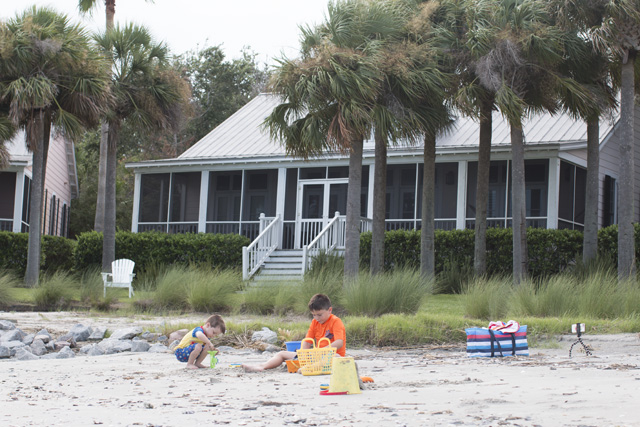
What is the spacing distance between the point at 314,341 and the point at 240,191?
1786cm

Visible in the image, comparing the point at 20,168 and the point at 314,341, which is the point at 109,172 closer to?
the point at 20,168

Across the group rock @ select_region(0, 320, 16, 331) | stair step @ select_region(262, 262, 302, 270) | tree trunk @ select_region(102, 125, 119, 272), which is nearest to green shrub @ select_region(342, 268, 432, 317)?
rock @ select_region(0, 320, 16, 331)

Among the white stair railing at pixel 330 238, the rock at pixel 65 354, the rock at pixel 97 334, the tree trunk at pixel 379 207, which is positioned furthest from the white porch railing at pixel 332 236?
the rock at pixel 65 354

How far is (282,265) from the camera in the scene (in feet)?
67.5

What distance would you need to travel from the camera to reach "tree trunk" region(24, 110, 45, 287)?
61.2ft

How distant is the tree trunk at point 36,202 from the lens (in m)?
18.6

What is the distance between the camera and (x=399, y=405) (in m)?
5.18

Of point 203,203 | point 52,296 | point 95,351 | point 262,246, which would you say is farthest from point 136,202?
point 95,351

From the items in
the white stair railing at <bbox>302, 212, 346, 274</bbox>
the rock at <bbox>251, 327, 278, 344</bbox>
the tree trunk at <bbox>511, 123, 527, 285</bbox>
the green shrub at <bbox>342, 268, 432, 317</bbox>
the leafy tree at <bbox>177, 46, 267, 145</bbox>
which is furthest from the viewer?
the leafy tree at <bbox>177, 46, 267, 145</bbox>

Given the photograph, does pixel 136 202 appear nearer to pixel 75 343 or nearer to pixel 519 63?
pixel 519 63

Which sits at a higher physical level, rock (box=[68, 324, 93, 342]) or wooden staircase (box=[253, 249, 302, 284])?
wooden staircase (box=[253, 249, 302, 284])

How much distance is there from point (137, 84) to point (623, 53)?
11658 millimetres

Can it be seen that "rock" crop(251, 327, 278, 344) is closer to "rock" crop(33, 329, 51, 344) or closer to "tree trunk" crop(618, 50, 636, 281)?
"rock" crop(33, 329, 51, 344)

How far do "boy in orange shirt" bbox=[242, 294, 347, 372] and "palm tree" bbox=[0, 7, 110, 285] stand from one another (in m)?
12.4
